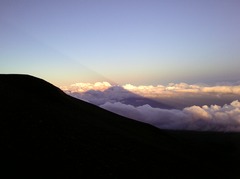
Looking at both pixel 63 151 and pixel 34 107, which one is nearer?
pixel 63 151

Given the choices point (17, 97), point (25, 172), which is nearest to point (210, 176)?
point (25, 172)

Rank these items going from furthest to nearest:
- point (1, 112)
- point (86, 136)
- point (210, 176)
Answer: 1. point (210, 176)
2. point (86, 136)
3. point (1, 112)

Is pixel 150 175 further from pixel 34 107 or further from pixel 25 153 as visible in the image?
pixel 34 107

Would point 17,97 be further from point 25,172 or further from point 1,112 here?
point 25,172

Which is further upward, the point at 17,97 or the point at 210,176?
the point at 17,97

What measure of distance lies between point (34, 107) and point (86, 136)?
12.9m

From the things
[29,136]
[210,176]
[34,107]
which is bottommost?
[210,176]

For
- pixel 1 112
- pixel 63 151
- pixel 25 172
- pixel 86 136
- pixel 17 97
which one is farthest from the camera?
pixel 17 97

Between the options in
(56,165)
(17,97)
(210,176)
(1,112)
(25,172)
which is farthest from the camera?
(17,97)

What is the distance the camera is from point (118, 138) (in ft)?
174

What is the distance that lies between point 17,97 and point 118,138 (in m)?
20.9

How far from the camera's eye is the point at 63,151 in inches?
1390

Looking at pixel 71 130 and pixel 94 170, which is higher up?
pixel 71 130

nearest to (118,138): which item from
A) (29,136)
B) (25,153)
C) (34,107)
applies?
(34,107)
